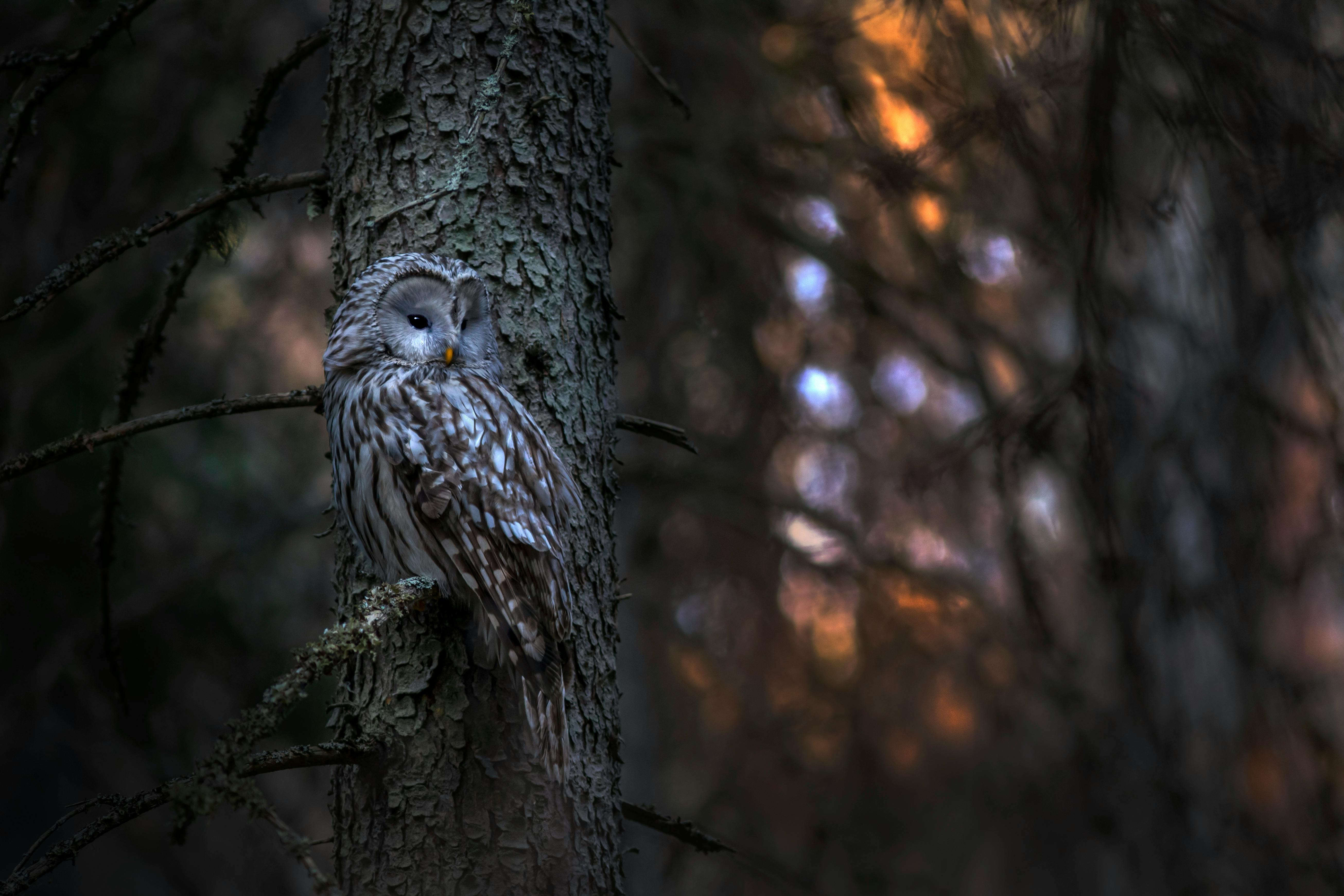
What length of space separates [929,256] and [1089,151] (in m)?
2.79

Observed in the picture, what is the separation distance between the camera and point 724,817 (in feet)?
21.0

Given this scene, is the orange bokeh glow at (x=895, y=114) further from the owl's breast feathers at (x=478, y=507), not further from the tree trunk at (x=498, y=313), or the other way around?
the owl's breast feathers at (x=478, y=507)

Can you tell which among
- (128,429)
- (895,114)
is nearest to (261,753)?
(128,429)

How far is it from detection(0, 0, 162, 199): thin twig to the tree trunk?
563 millimetres

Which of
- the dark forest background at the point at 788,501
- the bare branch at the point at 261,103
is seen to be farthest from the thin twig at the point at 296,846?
the bare branch at the point at 261,103

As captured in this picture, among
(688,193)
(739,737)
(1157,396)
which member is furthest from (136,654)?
(1157,396)

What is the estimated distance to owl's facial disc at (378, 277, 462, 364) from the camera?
276 cm

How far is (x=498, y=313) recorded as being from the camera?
272cm

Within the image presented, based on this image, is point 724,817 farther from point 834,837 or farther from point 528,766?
point 528,766

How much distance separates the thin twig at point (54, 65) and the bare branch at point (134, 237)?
40cm

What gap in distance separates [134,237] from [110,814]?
4.56ft

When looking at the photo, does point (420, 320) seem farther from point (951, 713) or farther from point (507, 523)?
point (951, 713)

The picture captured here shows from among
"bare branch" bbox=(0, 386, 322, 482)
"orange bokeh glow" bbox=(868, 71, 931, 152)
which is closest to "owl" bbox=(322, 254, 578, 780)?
"bare branch" bbox=(0, 386, 322, 482)

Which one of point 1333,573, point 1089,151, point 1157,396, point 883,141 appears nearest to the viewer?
point 1089,151
